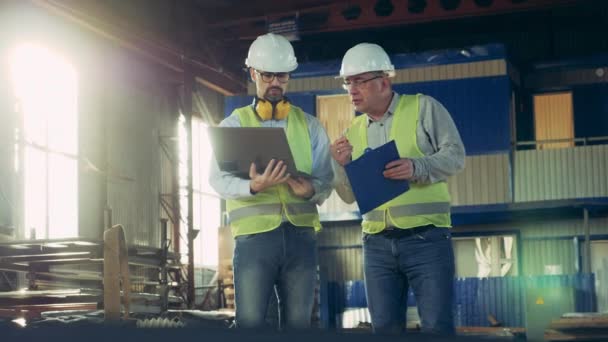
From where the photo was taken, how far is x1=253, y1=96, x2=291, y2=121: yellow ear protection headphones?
19.7 ft

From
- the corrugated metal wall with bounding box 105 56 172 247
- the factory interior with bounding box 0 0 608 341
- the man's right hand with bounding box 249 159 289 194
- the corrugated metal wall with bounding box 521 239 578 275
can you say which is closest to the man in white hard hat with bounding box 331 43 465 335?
the man's right hand with bounding box 249 159 289 194

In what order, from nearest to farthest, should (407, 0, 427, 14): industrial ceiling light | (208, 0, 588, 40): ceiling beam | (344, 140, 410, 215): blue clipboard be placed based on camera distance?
(344, 140, 410, 215): blue clipboard < (208, 0, 588, 40): ceiling beam < (407, 0, 427, 14): industrial ceiling light

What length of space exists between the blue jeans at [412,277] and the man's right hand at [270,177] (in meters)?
0.63

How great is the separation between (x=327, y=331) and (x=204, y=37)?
99.3 feet

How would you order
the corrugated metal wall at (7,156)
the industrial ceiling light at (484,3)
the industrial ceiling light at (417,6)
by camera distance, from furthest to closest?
the industrial ceiling light at (417,6), the industrial ceiling light at (484,3), the corrugated metal wall at (7,156)

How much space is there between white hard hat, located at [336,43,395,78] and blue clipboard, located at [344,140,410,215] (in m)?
0.63

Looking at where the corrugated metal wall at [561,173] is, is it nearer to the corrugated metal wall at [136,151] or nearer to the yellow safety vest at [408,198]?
the corrugated metal wall at [136,151]

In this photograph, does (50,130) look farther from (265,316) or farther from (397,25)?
(265,316)

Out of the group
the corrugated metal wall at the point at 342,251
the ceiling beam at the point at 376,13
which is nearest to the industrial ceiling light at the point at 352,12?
the ceiling beam at the point at 376,13

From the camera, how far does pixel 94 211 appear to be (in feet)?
83.7

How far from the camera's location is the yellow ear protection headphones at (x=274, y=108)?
6.01 m

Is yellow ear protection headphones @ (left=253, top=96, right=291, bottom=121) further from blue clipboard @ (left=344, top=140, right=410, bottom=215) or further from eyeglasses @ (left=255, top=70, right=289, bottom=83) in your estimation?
blue clipboard @ (left=344, top=140, right=410, bottom=215)

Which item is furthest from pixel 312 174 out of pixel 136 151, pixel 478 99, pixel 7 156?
pixel 136 151

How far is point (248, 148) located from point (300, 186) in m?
0.38
